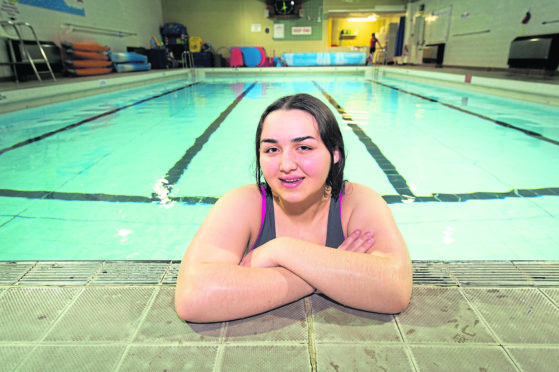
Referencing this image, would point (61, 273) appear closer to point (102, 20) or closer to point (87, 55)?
point (87, 55)

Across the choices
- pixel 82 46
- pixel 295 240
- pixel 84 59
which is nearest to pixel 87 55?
pixel 84 59

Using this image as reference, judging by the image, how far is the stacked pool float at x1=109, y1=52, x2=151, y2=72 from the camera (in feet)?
36.0

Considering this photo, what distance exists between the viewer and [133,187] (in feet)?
9.72

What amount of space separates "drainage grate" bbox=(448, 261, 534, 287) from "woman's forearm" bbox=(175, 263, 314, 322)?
25.6 inches

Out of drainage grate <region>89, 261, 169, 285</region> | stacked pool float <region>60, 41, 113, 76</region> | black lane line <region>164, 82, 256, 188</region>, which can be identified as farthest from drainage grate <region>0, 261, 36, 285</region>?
stacked pool float <region>60, 41, 113, 76</region>

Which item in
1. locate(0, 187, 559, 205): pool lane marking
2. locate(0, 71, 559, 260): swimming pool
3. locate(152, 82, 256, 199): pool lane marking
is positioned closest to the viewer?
locate(0, 71, 559, 260): swimming pool

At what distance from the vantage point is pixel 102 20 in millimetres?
11711

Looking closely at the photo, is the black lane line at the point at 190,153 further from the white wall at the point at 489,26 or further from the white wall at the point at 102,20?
the white wall at the point at 489,26

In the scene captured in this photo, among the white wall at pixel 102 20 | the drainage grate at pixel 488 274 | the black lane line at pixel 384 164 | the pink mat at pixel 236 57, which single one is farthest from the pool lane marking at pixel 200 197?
the pink mat at pixel 236 57

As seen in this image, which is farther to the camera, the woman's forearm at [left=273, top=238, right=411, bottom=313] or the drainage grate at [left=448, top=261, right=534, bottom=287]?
the drainage grate at [left=448, top=261, right=534, bottom=287]

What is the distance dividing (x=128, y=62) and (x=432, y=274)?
1296cm

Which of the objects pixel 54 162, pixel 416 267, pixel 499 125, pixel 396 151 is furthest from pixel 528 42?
pixel 54 162

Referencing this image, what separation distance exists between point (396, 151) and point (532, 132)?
7.19 ft

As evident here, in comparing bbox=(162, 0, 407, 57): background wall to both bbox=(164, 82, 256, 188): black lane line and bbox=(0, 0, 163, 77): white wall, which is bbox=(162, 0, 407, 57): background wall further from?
bbox=(164, 82, 256, 188): black lane line
